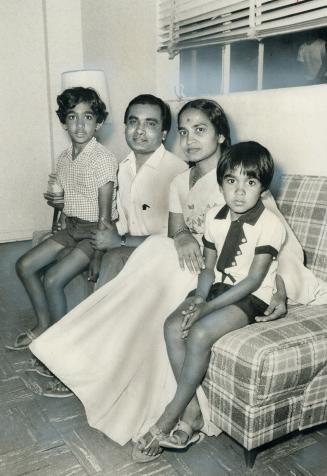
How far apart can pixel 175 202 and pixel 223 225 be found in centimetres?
44

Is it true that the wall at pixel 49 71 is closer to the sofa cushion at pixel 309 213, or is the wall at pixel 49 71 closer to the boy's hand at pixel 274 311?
the sofa cushion at pixel 309 213

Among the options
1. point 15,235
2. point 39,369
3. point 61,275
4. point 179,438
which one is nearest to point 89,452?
point 179,438

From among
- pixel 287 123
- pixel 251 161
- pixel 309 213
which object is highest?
pixel 287 123

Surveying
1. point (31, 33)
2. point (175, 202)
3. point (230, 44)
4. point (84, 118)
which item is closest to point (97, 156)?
point (84, 118)

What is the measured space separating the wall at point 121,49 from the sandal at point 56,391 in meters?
2.31

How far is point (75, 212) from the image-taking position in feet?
8.35

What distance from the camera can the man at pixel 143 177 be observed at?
2.39m

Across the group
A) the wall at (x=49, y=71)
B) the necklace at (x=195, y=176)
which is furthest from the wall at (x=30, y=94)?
the necklace at (x=195, y=176)

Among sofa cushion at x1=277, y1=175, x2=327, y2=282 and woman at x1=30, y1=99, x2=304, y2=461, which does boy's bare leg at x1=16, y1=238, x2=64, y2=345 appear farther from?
sofa cushion at x1=277, y1=175, x2=327, y2=282

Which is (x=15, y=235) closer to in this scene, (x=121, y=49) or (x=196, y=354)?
(x=121, y=49)

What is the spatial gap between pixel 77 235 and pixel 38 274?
0.31m

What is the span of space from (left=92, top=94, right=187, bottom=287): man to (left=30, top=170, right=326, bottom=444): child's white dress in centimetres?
42

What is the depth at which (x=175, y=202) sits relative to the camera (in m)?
2.18

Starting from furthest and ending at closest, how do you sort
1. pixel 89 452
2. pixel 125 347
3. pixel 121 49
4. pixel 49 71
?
pixel 49 71 < pixel 121 49 < pixel 125 347 < pixel 89 452
